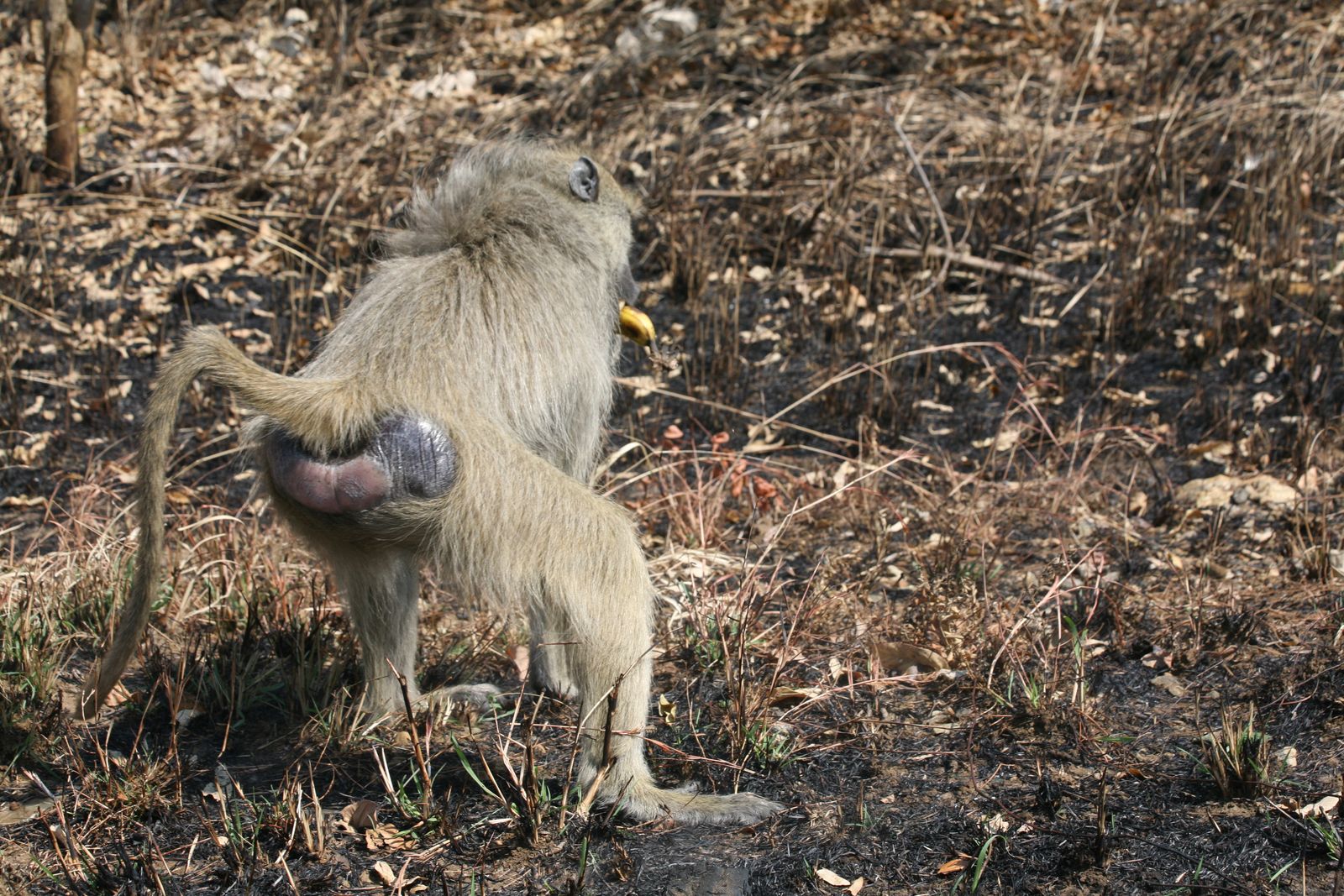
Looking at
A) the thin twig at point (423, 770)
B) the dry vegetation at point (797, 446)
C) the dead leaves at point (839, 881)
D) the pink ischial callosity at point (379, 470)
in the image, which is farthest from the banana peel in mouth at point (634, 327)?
the dead leaves at point (839, 881)

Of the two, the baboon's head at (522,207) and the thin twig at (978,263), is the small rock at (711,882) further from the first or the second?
the thin twig at (978,263)

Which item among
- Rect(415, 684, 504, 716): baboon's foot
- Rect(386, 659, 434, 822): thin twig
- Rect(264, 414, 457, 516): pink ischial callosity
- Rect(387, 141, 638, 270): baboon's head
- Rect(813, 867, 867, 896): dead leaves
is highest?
Rect(387, 141, 638, 270): baboon's head

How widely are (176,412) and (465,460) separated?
2.14ft

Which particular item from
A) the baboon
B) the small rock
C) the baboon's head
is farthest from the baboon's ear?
the small rock

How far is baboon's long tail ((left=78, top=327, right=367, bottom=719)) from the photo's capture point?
2.82 meters

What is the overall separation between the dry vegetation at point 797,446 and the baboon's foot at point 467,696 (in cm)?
10

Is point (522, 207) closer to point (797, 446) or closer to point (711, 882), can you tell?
point (711, 882)

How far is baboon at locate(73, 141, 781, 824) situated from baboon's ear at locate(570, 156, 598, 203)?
0.19 m

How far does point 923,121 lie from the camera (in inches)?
288

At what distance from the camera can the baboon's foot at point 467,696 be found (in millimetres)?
3719

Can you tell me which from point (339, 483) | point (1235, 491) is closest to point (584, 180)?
point (339, 483)

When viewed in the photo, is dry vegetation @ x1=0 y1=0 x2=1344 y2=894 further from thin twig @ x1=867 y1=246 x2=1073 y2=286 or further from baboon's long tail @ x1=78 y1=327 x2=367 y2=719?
baboon's long tail @ x1=78 y1=327 x2=367 y2=719

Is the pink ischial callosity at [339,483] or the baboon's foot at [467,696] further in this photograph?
the baboon's foot at [467,696]

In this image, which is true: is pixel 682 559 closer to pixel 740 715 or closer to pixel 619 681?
pixel 740 715
